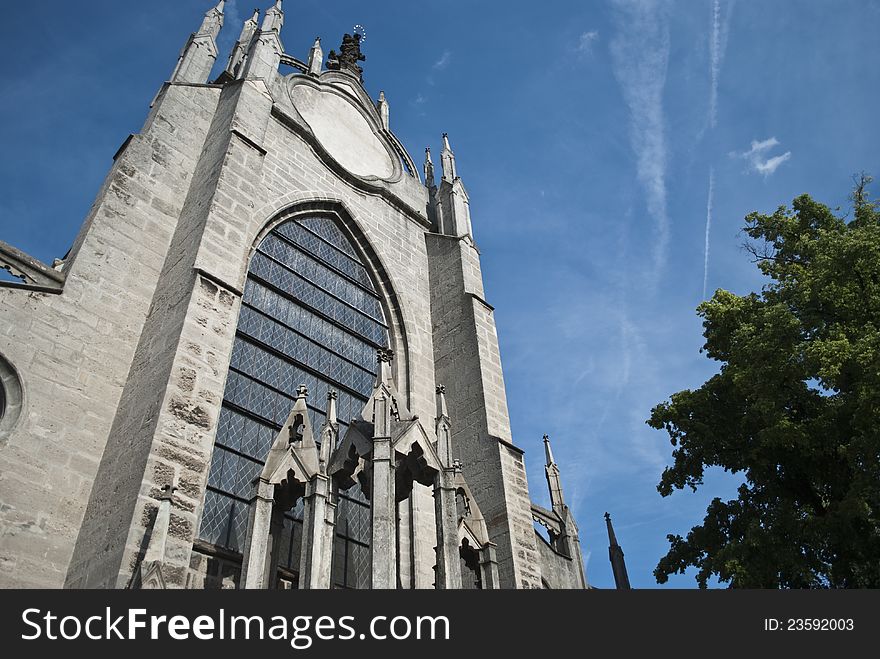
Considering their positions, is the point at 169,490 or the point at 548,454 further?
the point at 548,454

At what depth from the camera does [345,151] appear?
1667 centimetres

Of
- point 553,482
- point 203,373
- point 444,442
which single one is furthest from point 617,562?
point 203,373

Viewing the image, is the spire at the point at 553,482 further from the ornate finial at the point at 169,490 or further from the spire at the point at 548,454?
the ornate finial at the point at 169,490

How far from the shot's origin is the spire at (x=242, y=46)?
50.8 feet

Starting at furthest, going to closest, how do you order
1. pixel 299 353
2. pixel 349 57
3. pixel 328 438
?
1. pixel 349 57
2. pixel 299 353
3. pixel 328 438

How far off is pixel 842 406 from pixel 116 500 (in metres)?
8.87

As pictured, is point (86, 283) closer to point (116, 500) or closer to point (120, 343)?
point (120, 343)

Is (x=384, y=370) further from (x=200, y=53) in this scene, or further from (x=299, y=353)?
(x=200, y=53)

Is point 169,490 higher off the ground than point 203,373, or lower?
lower

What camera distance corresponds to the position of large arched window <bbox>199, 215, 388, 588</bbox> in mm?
9391

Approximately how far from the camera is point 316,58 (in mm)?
18969

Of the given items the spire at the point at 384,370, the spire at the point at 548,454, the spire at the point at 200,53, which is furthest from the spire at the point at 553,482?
the spire at the point at 200,53

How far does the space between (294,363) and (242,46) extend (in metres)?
8.56

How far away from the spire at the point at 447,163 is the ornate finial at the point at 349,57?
340 centimetres
